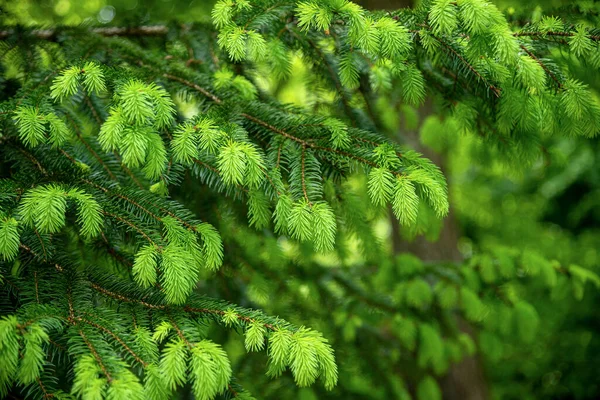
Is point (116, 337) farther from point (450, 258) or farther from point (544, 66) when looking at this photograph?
point (450, 258)

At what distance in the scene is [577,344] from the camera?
5.48m

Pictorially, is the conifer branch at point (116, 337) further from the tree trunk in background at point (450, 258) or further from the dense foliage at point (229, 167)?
the tree trunk in background at point (450, 258)

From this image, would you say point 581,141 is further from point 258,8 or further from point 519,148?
point 258,8

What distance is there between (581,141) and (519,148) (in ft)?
12.6

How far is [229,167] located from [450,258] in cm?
352

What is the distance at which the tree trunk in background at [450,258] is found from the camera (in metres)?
4.34

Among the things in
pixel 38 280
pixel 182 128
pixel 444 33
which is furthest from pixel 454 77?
pixel 38 280

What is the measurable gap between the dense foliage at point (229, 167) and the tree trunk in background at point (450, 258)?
1762 millimetres

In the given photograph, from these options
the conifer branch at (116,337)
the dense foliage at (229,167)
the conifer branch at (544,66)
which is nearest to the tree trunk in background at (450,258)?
the dense foliage at (229,167)

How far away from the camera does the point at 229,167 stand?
1.35m

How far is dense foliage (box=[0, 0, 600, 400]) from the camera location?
4.34 feet

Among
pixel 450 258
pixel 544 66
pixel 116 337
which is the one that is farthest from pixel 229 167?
pixel 450 258

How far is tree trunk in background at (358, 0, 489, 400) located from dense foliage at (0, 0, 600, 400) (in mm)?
1762

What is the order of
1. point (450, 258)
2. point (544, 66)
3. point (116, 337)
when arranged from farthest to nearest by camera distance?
point (450, 258), point (544, 66), point (116, 337)
